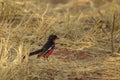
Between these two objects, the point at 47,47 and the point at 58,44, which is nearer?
the point at 47,47

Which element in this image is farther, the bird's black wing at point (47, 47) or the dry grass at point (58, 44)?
the bird's black wing at point (47, 47)

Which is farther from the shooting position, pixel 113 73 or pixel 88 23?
pixel 88 23

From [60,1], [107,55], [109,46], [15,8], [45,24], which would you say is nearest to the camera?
[107,55]

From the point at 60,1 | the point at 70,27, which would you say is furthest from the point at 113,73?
the point at 60,1

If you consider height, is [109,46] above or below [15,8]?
below

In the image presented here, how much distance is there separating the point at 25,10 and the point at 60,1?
514cm

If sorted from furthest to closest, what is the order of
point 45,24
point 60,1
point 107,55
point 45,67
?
point 60,1
point 45,24
point 107,55
point 45,67

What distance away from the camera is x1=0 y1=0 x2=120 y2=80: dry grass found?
6176 mm

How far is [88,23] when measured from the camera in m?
9.38

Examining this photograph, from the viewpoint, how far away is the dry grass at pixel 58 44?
6.18 meters

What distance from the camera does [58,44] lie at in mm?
8148

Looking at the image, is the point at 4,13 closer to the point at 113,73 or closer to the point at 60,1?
the point at 113,73

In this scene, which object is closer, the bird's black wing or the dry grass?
the dry grass

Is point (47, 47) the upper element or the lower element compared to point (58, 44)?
upper
